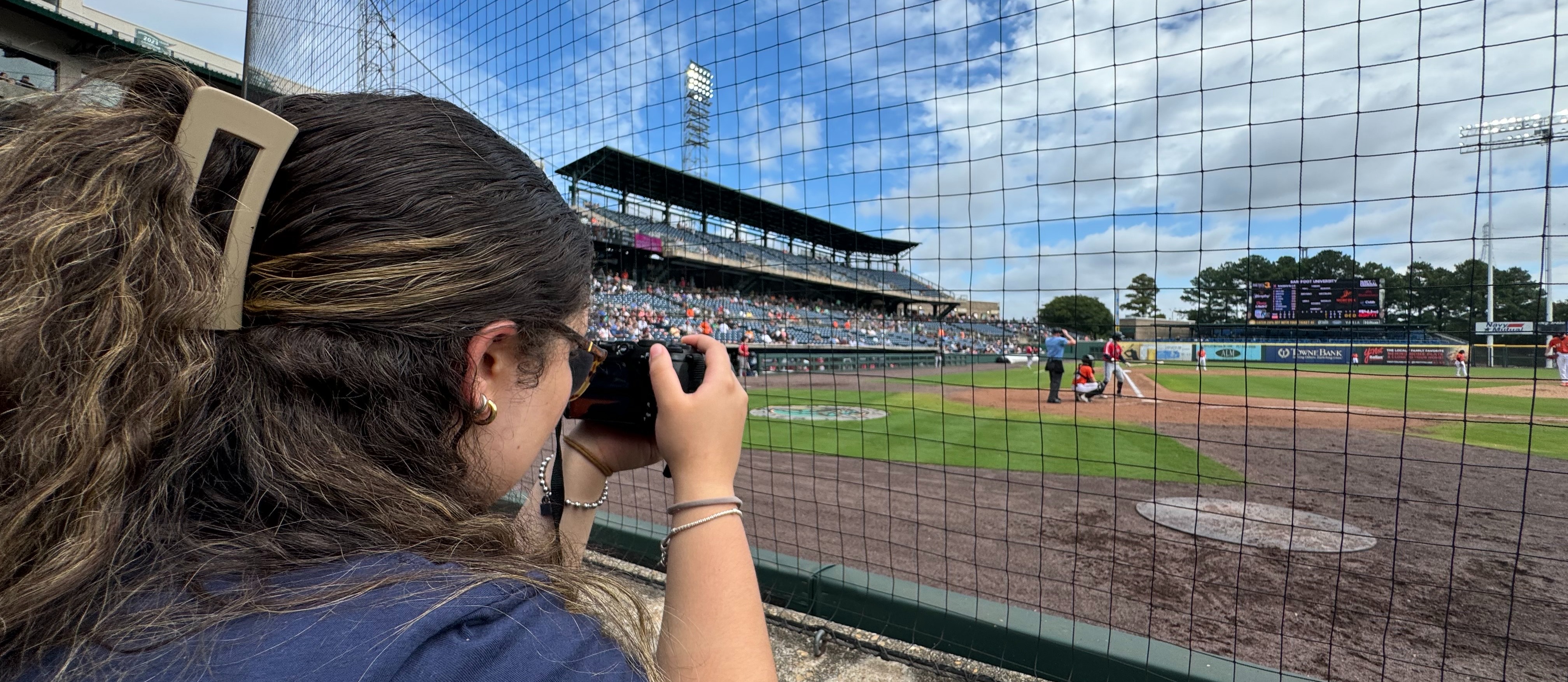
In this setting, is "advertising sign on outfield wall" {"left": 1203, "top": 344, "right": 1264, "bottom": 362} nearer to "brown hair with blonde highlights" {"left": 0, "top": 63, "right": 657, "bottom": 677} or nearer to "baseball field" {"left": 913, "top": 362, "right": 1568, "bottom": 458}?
"baseball field" {"left": 913, "top": 362, "right": 1568, "bottom": 458}

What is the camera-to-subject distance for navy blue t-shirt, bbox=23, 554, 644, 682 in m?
0.45

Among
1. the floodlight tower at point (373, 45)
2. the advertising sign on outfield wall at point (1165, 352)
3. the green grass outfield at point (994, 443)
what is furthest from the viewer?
the advertising sign on outfield wall at point (1165, 352)

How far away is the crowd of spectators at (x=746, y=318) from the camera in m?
5.29


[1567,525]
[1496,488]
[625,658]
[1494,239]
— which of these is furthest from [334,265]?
[1496,488]

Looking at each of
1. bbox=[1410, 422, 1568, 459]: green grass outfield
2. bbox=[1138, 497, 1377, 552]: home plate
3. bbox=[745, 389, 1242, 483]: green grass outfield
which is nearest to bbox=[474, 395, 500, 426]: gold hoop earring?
bbox=[1138, 497, 1377, 552]: home plate

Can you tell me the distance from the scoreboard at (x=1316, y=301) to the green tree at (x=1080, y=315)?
65 centimetres

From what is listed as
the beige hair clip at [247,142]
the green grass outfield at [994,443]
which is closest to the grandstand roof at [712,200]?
the green grass outfield at [994,443]

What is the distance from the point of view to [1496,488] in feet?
20.8

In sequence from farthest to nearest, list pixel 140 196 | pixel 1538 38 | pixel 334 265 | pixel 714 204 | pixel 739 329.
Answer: pixel 739 329 < pixel 714 204 < pixel 1538 38 < pixel 334 265 < pixel 140 196

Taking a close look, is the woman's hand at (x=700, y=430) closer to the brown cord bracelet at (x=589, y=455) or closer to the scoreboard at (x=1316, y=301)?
the brown cord bracelet at (x=589, y=455)

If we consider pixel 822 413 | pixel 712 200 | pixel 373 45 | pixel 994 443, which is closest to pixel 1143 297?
pixel 712 200

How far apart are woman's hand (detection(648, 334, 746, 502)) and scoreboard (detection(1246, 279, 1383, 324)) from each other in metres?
2.28

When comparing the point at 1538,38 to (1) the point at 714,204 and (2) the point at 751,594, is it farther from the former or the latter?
(1) the point at 714,204

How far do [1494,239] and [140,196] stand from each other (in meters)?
2.89
